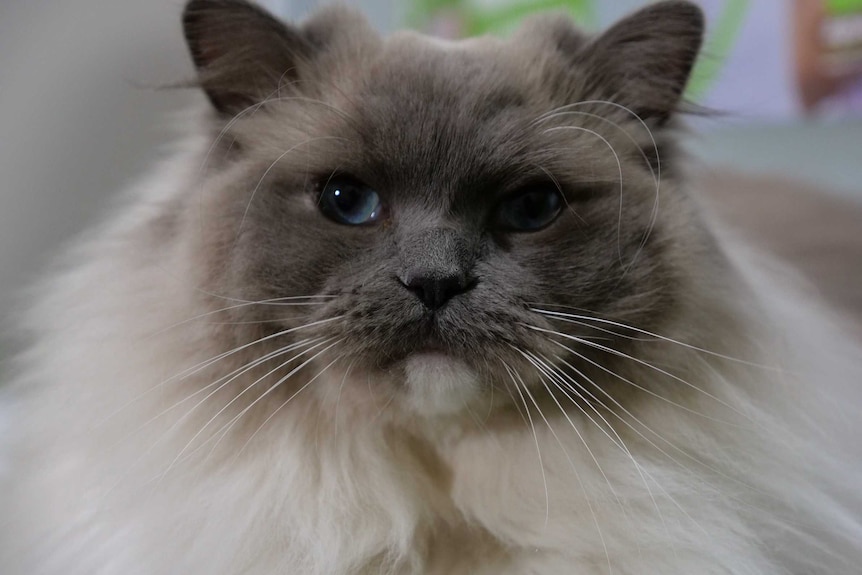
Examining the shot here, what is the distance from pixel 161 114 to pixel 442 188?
3.69 feet

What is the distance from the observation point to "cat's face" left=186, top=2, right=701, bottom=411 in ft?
3.27

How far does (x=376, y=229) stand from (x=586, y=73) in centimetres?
45

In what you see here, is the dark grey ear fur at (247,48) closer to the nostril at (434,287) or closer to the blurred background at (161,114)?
the blurred background at (161,114)

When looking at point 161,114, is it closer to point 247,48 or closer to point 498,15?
point 247,48

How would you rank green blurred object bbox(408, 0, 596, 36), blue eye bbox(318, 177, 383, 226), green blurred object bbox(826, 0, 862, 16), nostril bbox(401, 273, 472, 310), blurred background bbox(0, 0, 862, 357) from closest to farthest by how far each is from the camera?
nostril bbox(401, 273, 472, 310), blue eye bbox(318, 177, 383, 226), blurred background bbox(0, 0, 862, 357), green blurred object bbox(826, 0, 862, 16), green blurred object bbox(408, 0, 596, 36)

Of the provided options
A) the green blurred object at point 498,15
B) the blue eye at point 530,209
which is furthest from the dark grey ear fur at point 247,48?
the green blurred object at point 498,15

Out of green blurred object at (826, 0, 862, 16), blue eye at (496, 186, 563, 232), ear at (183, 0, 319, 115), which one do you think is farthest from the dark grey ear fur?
green blurred object at (826, 0, 862, 16)

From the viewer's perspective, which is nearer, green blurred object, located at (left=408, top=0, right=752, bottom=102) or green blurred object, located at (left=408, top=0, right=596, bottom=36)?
green blurred object, located at (left=408, top=0, right=752, bottom=102)

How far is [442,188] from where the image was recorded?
106 cm

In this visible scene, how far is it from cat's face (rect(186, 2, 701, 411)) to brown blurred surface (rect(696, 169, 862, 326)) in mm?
682

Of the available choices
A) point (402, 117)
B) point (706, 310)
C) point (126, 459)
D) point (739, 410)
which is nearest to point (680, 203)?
point (706, 310)

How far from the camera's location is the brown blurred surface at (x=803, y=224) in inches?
72.2

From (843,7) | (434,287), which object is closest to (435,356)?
(434,287)

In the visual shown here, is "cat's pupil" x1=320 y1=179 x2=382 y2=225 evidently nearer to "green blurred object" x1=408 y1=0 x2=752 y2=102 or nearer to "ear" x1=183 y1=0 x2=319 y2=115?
"ear" x1=183 y1=0 x2=319 y2=115
